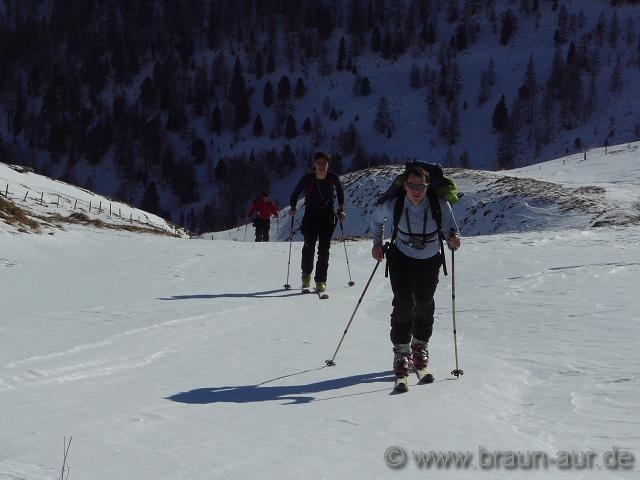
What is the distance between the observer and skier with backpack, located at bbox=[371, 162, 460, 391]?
6715 mm

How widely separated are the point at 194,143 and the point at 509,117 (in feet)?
231

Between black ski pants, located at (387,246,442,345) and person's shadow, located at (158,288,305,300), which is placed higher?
black ski pants, located at (387,246,442,345)

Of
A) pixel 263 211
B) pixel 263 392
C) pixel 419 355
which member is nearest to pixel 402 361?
pixel 419 355

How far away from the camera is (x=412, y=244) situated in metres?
6.74

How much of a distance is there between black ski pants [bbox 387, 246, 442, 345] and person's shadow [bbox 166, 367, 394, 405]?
22.3 inches

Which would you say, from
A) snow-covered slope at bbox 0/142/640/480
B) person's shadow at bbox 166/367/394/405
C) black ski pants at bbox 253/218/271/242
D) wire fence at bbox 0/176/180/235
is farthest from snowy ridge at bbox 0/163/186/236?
person's shadow at bbox 166/367/394/405

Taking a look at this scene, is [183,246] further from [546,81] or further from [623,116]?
[546,81]

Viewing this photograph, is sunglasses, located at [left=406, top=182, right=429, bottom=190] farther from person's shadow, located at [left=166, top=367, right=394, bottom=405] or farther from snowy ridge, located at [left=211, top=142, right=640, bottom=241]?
snowy ridge, located at [left=211, top=142, right=640, bottom=241]

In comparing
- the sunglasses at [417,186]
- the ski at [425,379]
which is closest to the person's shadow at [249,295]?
the ski at [425,379]

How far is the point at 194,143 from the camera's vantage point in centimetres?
16112

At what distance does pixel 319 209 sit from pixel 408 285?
227 inches

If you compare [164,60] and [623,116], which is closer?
[623,116]

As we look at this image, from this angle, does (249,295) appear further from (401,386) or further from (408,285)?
(401,386)

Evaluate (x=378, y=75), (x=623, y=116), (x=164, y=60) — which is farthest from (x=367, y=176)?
(x=164, y=60)
